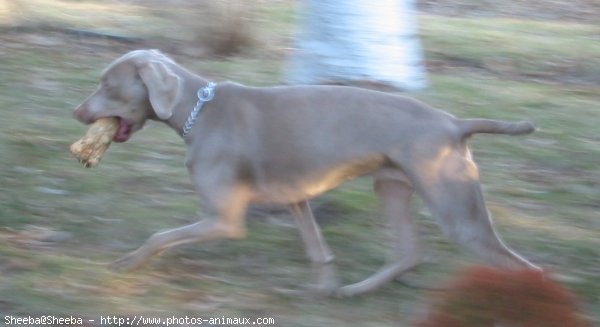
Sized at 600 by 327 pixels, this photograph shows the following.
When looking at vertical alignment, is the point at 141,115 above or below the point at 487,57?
above

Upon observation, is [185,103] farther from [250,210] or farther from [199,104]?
[250,210]

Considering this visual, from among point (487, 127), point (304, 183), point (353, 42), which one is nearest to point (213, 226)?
point (304, 183)

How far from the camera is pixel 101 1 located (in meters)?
15.0

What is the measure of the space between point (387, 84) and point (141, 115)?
282cm

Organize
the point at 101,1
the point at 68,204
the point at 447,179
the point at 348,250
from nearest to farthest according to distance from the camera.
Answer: the point at 447,179, the point at 348,250, the point at 68,204, the point at 101,1

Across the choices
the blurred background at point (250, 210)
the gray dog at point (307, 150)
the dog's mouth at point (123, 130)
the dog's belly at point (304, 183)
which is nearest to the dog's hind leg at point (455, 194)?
the gray dog at point (307, 150)

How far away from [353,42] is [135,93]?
8.39 feet

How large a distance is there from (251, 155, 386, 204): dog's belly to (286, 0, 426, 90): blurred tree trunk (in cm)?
243

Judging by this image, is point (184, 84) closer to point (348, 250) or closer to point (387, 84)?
point (348, 250)

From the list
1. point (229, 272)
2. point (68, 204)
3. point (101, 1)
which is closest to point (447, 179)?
point (229, 272)

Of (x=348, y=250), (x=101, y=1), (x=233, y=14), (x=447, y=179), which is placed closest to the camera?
(x=447, y=179)

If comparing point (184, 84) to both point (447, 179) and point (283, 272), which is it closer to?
point (283, 272)

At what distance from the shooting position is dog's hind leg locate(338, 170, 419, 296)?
629cm

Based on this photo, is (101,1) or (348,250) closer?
(348,250)
